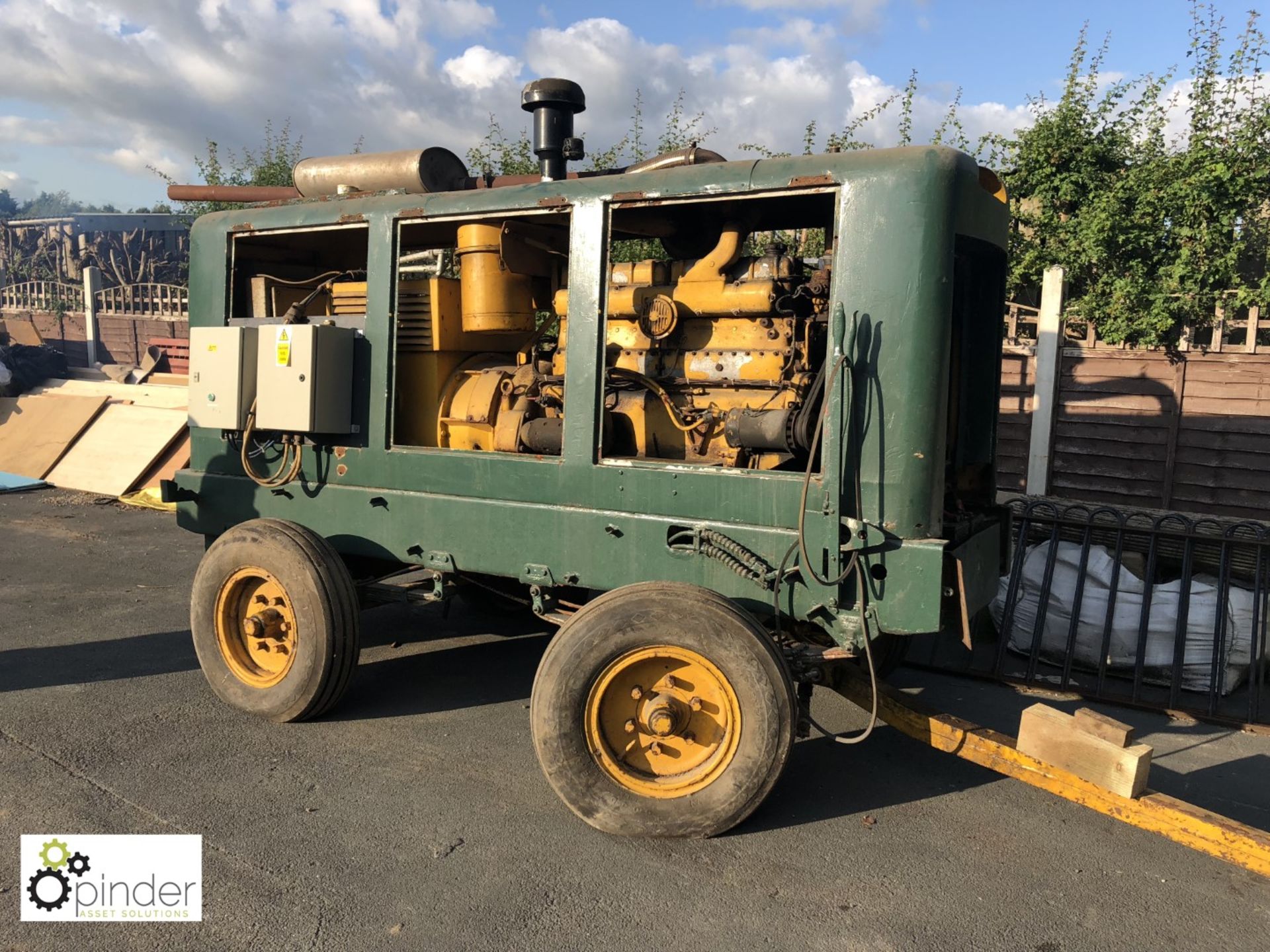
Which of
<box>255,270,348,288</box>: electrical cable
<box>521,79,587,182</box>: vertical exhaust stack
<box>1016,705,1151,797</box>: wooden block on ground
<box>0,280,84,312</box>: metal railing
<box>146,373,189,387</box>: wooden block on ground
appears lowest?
<box>1016,705,1151,797</box>: wooden block on ground

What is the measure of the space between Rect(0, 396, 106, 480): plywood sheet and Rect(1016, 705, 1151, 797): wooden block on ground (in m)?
11.4

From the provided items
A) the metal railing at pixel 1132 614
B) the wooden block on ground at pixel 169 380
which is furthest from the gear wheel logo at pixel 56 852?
the wooden block on ground at pixel 169 380

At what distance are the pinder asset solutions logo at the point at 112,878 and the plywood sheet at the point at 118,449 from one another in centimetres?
796

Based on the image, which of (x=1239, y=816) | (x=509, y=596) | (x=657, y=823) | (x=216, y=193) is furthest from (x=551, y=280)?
(x=1239, y=816)

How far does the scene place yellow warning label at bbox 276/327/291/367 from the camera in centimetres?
441

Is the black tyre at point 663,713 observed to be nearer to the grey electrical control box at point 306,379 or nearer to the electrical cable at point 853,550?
the electrical cable at point 853,550

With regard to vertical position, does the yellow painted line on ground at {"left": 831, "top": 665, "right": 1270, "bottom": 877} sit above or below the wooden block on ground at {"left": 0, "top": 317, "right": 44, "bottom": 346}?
below

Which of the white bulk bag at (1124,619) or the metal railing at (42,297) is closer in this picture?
the white bulk bag at (1124,619)

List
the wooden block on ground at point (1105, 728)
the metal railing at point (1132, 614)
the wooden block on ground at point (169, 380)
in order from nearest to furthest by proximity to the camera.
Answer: the wooden block on ground at point (1105, 728)
the metal railing at point (1132, 614)
the wooden block on ground at point (169, 380)

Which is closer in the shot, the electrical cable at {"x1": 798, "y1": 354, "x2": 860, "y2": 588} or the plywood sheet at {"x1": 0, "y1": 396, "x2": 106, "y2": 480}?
the electrical cable at {"x1": 798, "y1": 354, "x2": 860, "y2": 588}

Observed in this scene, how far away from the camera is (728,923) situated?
2.94 meters

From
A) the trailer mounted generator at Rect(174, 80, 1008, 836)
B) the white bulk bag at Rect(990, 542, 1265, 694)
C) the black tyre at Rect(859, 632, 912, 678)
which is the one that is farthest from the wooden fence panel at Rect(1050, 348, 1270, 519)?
the trailer mounted generator at Rect(174, 80, 1008, 836)

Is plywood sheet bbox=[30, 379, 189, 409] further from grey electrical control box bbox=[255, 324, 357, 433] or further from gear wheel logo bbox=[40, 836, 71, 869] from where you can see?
gear wheel logo bbox=[40, 836, 71, 869]

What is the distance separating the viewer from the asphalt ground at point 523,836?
291cm
